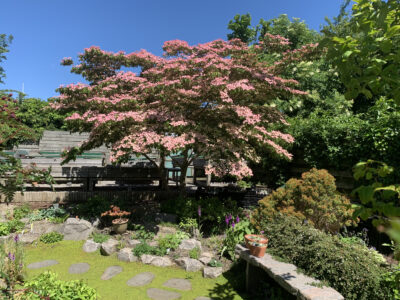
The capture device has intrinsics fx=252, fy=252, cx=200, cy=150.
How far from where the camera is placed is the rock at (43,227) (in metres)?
6.90

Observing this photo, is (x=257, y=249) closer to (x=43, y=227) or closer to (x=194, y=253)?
(x=194, y=253)

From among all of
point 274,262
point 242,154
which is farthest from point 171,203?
point 274,262

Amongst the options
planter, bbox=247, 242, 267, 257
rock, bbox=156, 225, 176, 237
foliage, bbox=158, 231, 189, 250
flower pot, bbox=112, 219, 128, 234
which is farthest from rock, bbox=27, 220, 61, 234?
planter, bbox=247, 242, 267, 257

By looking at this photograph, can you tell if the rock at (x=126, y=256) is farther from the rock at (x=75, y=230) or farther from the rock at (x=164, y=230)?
the rock at (x=75, y=230)

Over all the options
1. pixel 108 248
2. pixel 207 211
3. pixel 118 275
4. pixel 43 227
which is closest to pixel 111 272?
pixel 118 275

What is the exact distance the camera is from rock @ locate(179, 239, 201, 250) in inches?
242

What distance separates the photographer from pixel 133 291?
4.45 meters

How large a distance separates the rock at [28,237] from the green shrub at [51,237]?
16 centimetres

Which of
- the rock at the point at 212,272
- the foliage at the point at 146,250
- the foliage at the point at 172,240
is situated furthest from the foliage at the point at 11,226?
the rock at the point at 212,272

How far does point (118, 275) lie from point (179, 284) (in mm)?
1249

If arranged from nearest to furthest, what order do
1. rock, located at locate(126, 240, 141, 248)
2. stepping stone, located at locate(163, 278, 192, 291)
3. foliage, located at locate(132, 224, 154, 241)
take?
stepping stone, located at locate(163, 278, 192, 291), rock, located at locate(126, 240, 141, 248), foliage, located at locate(132, 224, 154, 241)

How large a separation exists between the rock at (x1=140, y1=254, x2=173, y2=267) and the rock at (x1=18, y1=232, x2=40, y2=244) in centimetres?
305

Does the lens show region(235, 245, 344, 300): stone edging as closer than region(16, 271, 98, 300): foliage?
No

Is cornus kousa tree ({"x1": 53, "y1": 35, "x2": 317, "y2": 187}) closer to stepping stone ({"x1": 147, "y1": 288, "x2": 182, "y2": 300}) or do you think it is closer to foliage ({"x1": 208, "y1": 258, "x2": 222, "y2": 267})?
foliage ({"x1": 208, "y1": 258, "x2": 222, "y2": 267})
